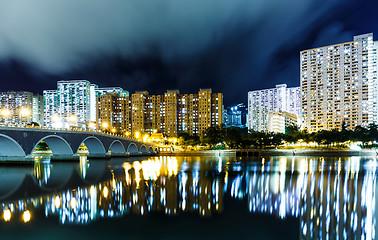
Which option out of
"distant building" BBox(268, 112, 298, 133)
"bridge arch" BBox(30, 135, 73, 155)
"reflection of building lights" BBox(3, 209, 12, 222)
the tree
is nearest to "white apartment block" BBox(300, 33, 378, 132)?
"distant building" BBox(268, 112, 298, 133)

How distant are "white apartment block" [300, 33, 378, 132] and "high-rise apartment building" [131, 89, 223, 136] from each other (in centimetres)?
5001

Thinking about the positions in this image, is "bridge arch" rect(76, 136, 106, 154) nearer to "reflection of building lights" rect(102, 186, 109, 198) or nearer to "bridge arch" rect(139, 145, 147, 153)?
"bridge arch" rect(139, 145, 147, 153)

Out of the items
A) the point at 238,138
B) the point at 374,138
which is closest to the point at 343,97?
the point at 374,138

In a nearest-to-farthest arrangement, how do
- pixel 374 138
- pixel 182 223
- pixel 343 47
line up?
pixel 182 223, pixel 374 138, pixel 343 47

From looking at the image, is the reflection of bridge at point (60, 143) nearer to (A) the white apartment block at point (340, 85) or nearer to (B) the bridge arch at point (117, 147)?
(B) the bridge arch at point (117, 147)

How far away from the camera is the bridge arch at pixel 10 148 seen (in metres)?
35.1

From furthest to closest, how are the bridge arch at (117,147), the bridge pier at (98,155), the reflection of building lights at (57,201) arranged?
the bridge arch at (117,147), the bridge pier at (98,155), the reflection of building lights at (57,201)

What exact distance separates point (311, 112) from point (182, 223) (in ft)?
476

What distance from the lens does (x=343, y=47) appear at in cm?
13125

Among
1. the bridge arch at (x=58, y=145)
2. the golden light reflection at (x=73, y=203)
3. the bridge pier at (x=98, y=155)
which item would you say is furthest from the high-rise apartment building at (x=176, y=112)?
the golden light reflection at (x=73, y=203)

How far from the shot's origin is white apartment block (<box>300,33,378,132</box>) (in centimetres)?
12585

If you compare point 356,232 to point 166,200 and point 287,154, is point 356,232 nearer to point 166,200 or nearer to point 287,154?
point 166,200

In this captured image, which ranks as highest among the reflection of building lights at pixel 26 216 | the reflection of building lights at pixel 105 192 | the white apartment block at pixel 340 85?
the white apartment block at pixel 340 85

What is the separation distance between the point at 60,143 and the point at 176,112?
97603mm
